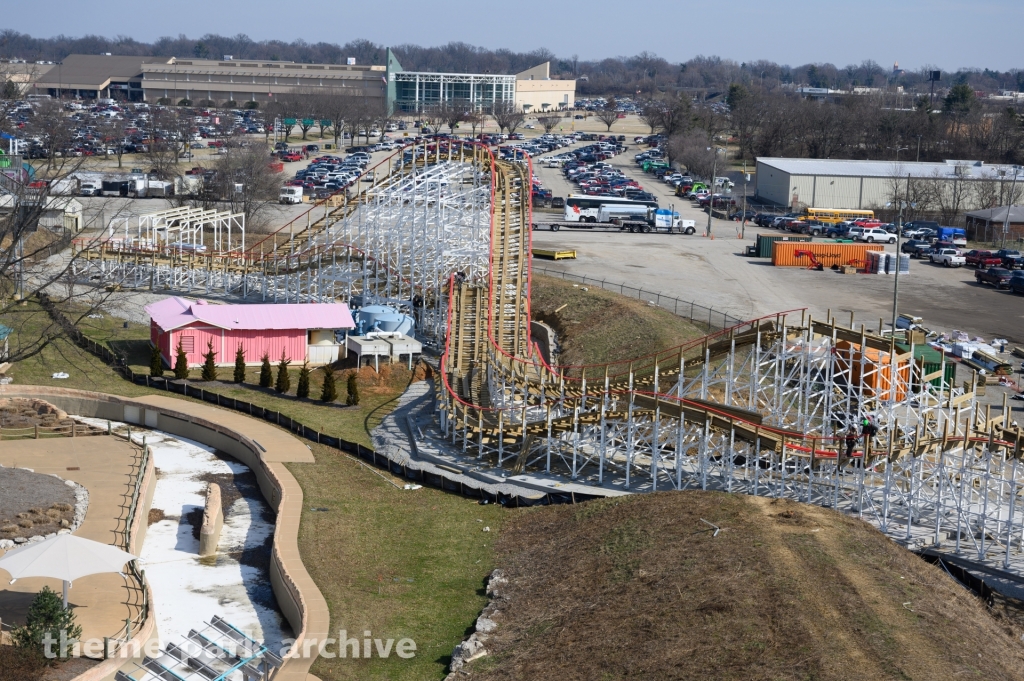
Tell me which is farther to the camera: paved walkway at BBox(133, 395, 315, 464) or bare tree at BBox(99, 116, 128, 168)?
bare tree at BBox(99, 116, 128, 168)

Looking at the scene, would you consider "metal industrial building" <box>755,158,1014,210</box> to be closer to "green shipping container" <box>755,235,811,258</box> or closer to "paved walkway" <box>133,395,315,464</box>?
"green shipping container" <box>755,235,811,258</box>

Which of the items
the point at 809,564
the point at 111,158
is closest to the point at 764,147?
the point at 111,158

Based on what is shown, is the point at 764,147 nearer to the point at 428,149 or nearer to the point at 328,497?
the point at 428,149

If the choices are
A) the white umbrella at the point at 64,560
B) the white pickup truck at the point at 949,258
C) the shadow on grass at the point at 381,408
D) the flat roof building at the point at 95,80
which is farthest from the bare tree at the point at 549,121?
the white umbrella at the point at 64,560

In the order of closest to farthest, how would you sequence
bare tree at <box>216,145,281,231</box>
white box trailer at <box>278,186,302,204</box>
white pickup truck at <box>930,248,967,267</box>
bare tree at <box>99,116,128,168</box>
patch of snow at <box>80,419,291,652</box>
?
1. patch of snow at <box>80,419,291,652</box>
2. white pickup truck at <box>930,248,967,267</box>
3. bare tree at <box>216,145,281,231</box>
4. white box trailer at <box>278,186,302,204</box>
5. bare tree at <box>99,116,128,168</box>

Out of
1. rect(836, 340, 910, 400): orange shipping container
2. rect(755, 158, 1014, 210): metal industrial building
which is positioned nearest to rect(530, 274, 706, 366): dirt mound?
rect(836, 340, 910, 400): orange shipping container

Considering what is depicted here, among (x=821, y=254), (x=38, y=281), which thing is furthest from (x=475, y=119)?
(x=38, y=281)

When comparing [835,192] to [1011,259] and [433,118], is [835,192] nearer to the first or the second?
[1011,259]
